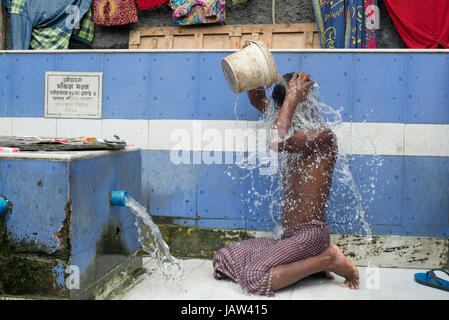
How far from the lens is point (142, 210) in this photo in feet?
9.77

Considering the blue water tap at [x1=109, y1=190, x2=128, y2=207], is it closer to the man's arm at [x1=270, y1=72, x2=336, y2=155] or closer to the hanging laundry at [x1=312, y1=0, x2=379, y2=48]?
the man's arm at [x1=270, y1=72, x2=336, y2=155]

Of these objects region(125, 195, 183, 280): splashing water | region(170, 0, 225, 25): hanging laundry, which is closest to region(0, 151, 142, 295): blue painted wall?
region(125, 195, 183, 280): splashing water

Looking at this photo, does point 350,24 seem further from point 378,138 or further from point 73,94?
point 73,94

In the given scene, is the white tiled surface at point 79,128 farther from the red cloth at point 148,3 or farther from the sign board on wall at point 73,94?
the red cloth at point 148,3

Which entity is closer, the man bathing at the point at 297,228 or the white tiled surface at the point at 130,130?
the man bathing at the point at 297,228

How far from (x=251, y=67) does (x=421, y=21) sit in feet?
9.47

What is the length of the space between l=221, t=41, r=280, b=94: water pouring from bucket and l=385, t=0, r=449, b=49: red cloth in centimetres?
265

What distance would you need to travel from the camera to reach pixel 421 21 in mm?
4598

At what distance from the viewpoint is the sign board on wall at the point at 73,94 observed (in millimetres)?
3961

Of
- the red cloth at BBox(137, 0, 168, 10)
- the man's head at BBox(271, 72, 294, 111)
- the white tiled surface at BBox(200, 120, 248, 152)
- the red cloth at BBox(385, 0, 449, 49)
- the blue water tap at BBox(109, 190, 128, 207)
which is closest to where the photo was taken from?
the blue water tap at BBox(109, 190, 128, 207)

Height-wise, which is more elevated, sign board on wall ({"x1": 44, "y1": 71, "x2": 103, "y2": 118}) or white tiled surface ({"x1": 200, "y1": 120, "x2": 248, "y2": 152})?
sign board on wall ({"x1": 44, "y1": 71, "x2": 103, "y2": 118})

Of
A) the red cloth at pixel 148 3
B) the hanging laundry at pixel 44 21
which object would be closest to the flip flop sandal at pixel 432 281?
the red cloth at pixel 148 3

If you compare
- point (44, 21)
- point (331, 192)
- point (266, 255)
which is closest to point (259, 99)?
point (331, 192)

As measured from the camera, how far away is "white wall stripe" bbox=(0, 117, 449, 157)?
3.59 m
